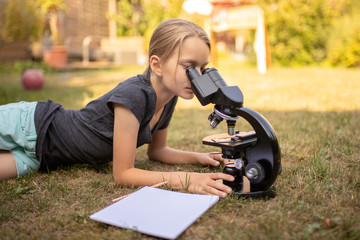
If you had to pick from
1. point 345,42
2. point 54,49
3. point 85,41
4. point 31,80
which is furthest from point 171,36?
point 85,41

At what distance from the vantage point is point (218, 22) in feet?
23.9

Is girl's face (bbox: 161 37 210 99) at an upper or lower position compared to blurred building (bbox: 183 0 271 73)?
lower

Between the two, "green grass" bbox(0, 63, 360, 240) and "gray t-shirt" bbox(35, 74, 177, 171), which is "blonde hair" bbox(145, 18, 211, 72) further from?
"green grass" bbox(0, 63, 360, 240)

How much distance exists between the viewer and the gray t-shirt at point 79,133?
198 cm

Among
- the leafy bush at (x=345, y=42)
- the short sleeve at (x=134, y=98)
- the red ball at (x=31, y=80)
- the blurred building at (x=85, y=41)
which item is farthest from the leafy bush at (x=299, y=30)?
the short sleeve at (x=134, y=98)

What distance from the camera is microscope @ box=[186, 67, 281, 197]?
1513mm

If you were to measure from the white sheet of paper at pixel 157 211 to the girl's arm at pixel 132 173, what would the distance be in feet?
0.35

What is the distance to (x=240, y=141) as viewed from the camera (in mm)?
1562

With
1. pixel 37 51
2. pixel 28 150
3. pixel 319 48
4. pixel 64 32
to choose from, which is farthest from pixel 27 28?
pixel 319 48

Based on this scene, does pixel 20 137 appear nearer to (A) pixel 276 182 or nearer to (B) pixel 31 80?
(A) pixel 276 182

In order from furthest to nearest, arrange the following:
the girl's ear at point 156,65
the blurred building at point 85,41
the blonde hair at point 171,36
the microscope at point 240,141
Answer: the blurred building at point 85,41, the girl's ear at point 156,65, the blonde hair at point 171,36, the microscope at point 240,141

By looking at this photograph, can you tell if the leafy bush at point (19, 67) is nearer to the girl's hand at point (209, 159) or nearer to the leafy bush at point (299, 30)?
the leafy bush at point (299, 30)

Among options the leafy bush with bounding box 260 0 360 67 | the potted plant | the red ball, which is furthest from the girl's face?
the potted plant

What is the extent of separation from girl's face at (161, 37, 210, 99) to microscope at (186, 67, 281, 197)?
0.30 ft
